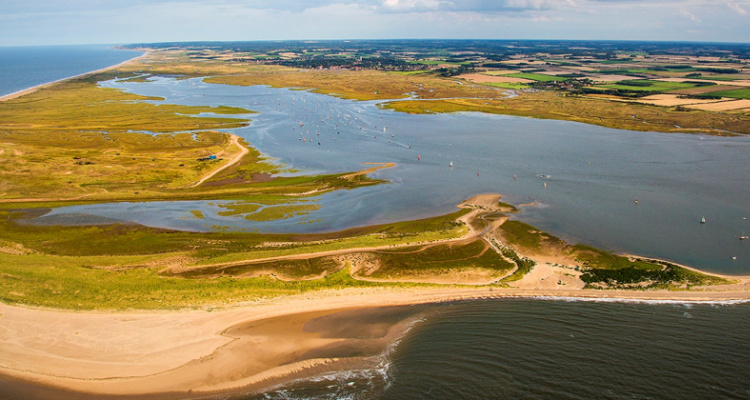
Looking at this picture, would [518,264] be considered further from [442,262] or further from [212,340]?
[212,340]

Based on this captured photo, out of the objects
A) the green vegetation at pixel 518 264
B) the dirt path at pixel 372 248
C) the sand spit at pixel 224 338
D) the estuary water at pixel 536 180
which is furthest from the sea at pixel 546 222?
the dirt path at pixel 372 248

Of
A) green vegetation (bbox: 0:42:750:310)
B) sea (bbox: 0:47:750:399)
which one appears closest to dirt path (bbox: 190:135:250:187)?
green vegetation (bbox: 0:42:750:310)

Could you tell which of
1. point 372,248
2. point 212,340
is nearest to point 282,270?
point 372,248

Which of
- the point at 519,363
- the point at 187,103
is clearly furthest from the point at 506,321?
the point at 187,103

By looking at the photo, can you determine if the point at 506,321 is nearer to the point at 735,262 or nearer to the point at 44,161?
the point at 735,262

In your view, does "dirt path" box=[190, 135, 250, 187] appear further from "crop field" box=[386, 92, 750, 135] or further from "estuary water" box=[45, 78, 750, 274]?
"crop field" box=[386, 92, 750, 135]
